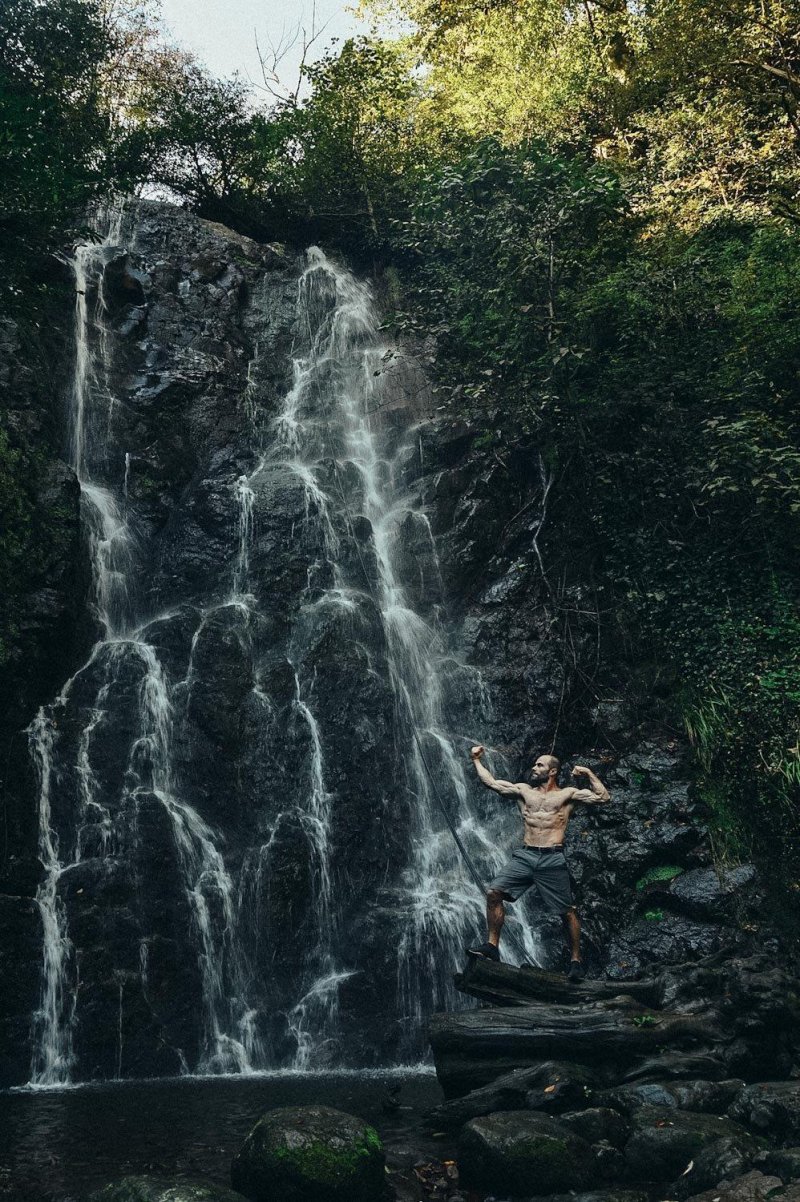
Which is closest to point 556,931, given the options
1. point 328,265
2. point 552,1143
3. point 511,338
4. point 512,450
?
point 552,1143

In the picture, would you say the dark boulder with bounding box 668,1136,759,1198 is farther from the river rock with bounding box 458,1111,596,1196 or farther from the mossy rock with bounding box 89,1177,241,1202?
the mossy rock with bounding box 89,1177,241,1202

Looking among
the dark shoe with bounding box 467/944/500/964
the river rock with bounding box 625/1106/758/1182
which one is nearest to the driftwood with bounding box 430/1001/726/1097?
the dark shoe with bounding box 467/944/500/964

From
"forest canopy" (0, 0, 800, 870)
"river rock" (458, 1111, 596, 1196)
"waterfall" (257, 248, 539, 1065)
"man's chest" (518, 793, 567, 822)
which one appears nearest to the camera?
"river rock" (458, 1111, 596, 1196)

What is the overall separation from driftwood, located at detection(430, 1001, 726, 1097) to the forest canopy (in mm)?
4135

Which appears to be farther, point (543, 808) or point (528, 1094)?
point (543, 808)

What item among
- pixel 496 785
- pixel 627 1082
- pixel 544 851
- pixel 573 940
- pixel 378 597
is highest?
pixel 378 597

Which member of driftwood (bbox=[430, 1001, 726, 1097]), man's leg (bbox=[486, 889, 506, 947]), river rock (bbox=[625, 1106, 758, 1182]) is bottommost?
river rock (bbox=[625, 1106, 758, 1182])

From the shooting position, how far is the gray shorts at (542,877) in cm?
844

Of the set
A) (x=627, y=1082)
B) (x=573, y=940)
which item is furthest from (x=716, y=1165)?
(x=573, y=940)

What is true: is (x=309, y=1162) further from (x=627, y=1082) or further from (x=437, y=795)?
(x=437, y=795)

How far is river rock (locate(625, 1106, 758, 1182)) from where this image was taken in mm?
5863

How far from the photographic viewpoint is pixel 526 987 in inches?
306

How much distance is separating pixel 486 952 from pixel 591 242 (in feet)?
45.3

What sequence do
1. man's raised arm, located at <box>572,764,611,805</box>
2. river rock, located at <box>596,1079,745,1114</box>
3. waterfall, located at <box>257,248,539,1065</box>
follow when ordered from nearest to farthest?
river rock, located at <box>596,1079,745,1114</box> → man's raised arm, located at <box>572,764,611,805</box> → waterfall, located at <box>257,248,539,1065</box>
